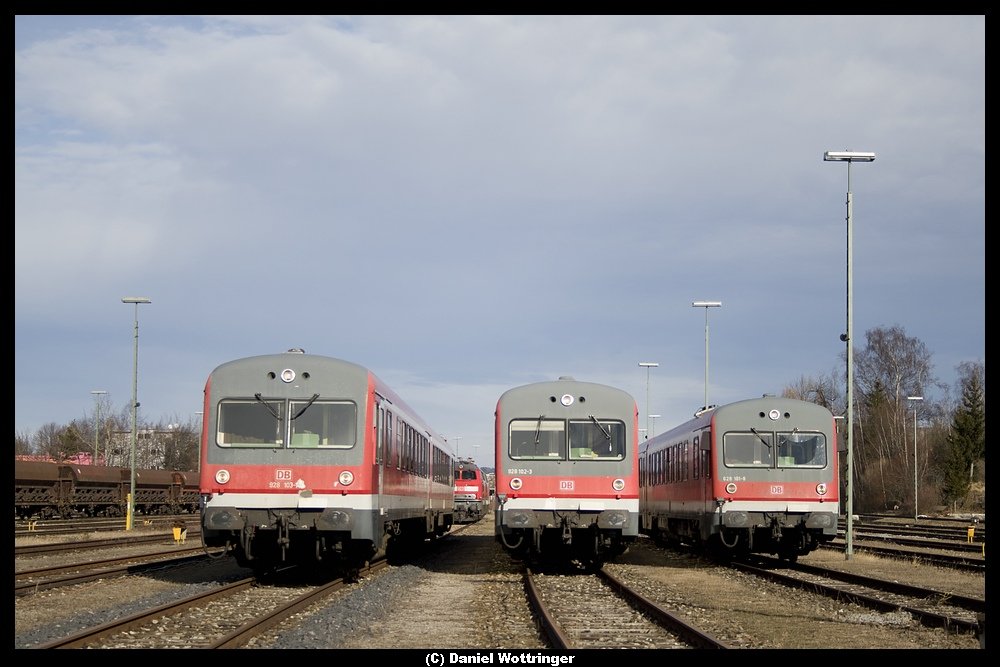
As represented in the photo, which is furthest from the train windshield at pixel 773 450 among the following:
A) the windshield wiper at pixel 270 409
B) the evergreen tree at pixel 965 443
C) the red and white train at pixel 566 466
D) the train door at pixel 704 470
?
the evergreen tree at pixel 965 443

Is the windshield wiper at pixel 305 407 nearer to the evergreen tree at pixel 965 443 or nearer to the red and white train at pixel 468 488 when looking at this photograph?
the red and white train at pixel 468 488

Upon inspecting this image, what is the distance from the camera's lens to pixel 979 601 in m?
14.4

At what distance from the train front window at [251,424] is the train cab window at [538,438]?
4.71 metres

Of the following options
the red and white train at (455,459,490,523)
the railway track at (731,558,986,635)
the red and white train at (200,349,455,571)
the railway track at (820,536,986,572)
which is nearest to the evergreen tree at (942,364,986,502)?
the red and white train at (455,459,490,523)

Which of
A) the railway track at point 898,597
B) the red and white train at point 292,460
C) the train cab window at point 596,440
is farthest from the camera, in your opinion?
the train cab window at point 596,440

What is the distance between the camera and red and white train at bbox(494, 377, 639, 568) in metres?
19.6

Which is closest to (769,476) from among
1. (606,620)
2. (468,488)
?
(606,620)

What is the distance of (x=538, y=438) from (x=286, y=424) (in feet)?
16.3

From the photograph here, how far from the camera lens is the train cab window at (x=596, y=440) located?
65.2 ft

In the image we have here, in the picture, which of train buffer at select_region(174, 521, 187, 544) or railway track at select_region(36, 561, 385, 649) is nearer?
railway track at select_region(36, 561, 385, 649)

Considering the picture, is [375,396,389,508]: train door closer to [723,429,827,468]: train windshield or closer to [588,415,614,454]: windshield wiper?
[588,415,614,454]: windshield wiper

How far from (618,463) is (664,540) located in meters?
13.7

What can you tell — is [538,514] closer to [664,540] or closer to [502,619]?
[502,619]
